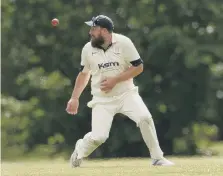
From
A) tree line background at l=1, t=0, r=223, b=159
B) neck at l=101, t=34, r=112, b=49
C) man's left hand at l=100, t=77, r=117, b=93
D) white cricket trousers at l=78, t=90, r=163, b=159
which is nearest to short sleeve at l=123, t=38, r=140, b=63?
neck at l=101, t=34, r=112, b=49

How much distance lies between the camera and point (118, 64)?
10883mm

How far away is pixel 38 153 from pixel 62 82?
3.94 meters

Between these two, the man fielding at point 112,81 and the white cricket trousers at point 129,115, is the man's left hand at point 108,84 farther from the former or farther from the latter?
the white cricket trousers at point 129,115

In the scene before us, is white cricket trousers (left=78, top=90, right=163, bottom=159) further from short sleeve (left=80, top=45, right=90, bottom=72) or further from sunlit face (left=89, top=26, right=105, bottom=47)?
sunlit face (left=89, top=26, right=105, bottom=47)


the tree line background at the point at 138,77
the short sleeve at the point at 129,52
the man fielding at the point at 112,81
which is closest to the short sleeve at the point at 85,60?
the man fielding at the point at 112,81

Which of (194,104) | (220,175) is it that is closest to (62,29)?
(194,104)

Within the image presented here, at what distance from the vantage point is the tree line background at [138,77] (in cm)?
2845

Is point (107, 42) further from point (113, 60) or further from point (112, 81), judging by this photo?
point (112, 81)

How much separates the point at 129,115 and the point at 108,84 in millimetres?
526

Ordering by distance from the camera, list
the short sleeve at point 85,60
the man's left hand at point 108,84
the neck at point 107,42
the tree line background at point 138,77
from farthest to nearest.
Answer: the tree line background at point 138,77 → the short sleeve at point 85,60 → the neck at point 107,42 → the man's left hand at point 108,84

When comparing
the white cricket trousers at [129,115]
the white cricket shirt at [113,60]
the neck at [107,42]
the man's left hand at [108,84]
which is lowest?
the white cricket trousers at [129,115]

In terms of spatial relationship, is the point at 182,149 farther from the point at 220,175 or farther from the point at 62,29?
the point at 220,175

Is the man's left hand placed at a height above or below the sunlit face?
Answer: below

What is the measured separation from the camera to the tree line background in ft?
93.4
